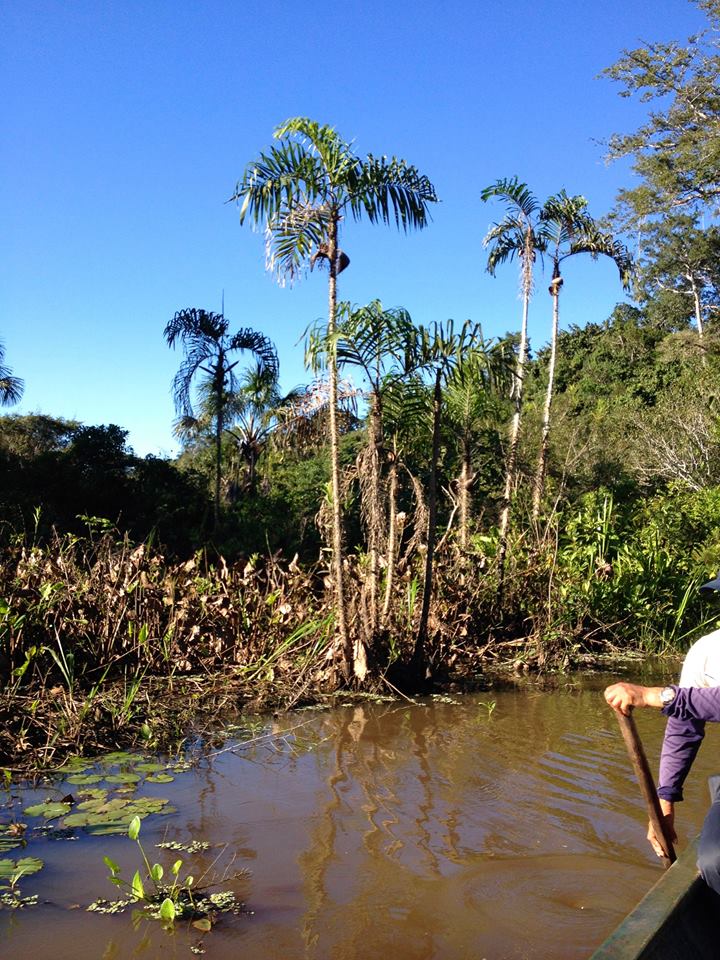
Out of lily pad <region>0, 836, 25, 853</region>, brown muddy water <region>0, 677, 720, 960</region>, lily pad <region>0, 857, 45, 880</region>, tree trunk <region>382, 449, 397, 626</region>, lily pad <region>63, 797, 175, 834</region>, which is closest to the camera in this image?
brown muddy water <region>0, 677, 720, 960</region>

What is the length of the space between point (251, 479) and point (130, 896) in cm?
1845

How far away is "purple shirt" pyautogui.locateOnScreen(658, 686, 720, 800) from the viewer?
109 inches

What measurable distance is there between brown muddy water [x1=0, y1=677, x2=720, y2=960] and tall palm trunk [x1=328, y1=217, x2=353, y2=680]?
0.68 m

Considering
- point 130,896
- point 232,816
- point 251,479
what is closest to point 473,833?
point 232,816

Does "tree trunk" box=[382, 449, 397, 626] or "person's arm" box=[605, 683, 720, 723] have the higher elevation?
"tree trunk" box=[382, 449, 397, 626]

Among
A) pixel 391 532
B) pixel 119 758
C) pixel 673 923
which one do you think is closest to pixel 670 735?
pixel 673 923

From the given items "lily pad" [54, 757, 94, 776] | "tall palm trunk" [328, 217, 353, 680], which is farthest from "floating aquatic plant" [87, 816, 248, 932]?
"tall palm trunk" [328, 217, 353, 680]

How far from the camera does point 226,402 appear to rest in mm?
19500

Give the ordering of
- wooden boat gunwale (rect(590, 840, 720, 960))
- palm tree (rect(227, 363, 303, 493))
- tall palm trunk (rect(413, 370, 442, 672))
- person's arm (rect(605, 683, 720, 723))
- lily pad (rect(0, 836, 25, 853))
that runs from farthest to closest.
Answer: palm tree (rect(227, 363, 303, 493)) < tall palm trunk (rect(413, 370, 442, 672)) < lily pad (rect(0, 836, 25, 853)) < person's arm (rect(605, 683, 720, 723)) < wooden boat gunwale (rect(590, 840, 720, 960))

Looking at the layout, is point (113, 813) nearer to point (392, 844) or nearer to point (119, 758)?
point (119, 758)

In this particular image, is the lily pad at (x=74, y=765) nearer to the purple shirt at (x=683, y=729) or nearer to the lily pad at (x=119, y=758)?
the lily pad at (x=119, y=758)

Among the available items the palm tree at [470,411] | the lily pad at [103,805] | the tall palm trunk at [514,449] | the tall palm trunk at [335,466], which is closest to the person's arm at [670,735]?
the lily pad at [103,805]

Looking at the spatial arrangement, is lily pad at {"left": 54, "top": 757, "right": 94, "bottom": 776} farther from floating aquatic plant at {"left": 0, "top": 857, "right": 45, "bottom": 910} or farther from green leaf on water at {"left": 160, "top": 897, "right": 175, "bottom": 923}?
green leaf on water at {"left": 160, "top": 897, "right": 175, "bottom": 923}

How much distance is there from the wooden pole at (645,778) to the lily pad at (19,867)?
2890 millimetres
